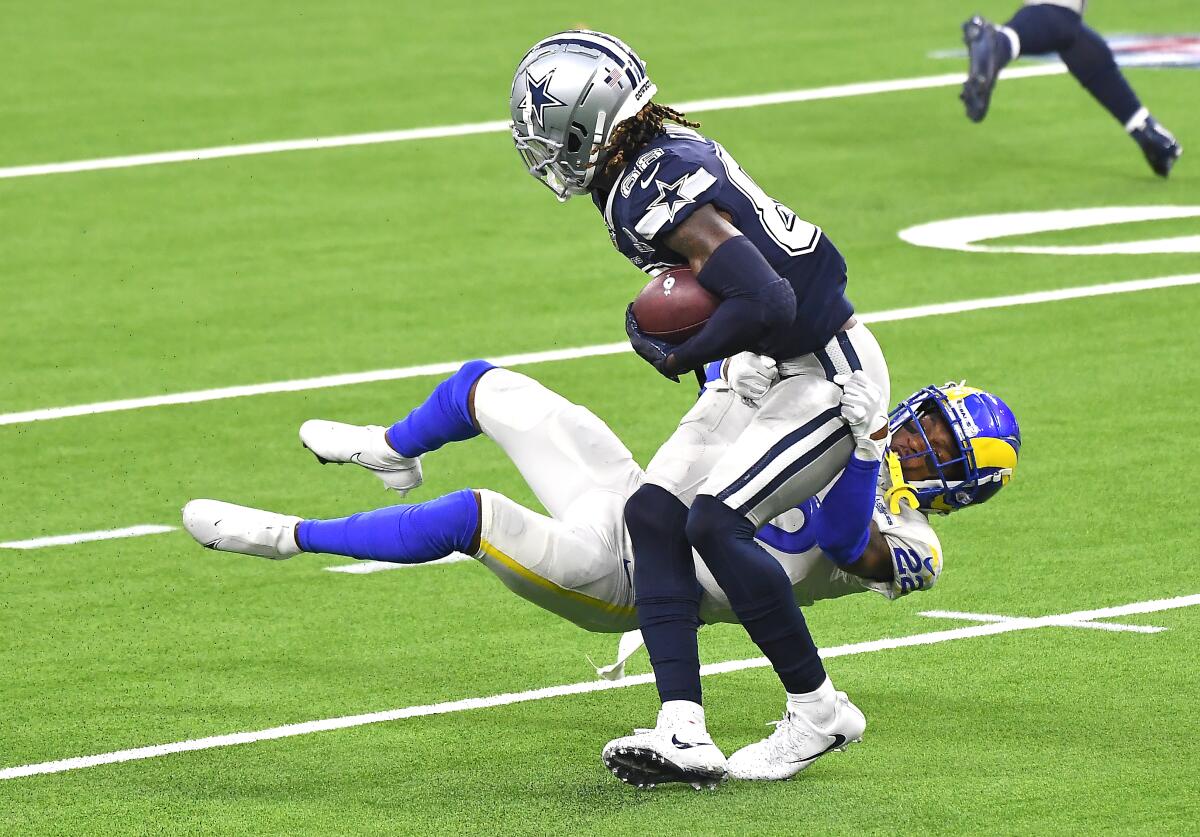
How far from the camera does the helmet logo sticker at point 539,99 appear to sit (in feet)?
19.3

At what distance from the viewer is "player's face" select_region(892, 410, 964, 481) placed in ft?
20.1

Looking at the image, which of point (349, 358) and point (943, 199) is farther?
point (943, 199)

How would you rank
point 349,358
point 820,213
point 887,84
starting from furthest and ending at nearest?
point 887,84, point 820,213, point 349,358

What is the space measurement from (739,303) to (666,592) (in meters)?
0.72

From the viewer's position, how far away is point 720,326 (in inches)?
217

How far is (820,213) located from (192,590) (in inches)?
236

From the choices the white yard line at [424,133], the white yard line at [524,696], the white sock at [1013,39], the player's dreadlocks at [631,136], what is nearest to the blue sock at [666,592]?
the player's dreadlocks at [631,136]

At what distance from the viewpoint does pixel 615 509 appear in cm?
599

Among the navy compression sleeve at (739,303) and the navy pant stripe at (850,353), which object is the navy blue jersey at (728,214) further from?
the navy compression sleeve at (739,303)

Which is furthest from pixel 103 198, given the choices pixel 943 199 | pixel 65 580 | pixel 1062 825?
pixel 1062 825

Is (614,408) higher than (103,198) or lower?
higher

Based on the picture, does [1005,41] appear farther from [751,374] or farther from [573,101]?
[751,374]

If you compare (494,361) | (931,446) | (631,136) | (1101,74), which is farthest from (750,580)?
(1101,74)

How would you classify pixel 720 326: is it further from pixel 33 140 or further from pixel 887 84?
pixel 887 84
